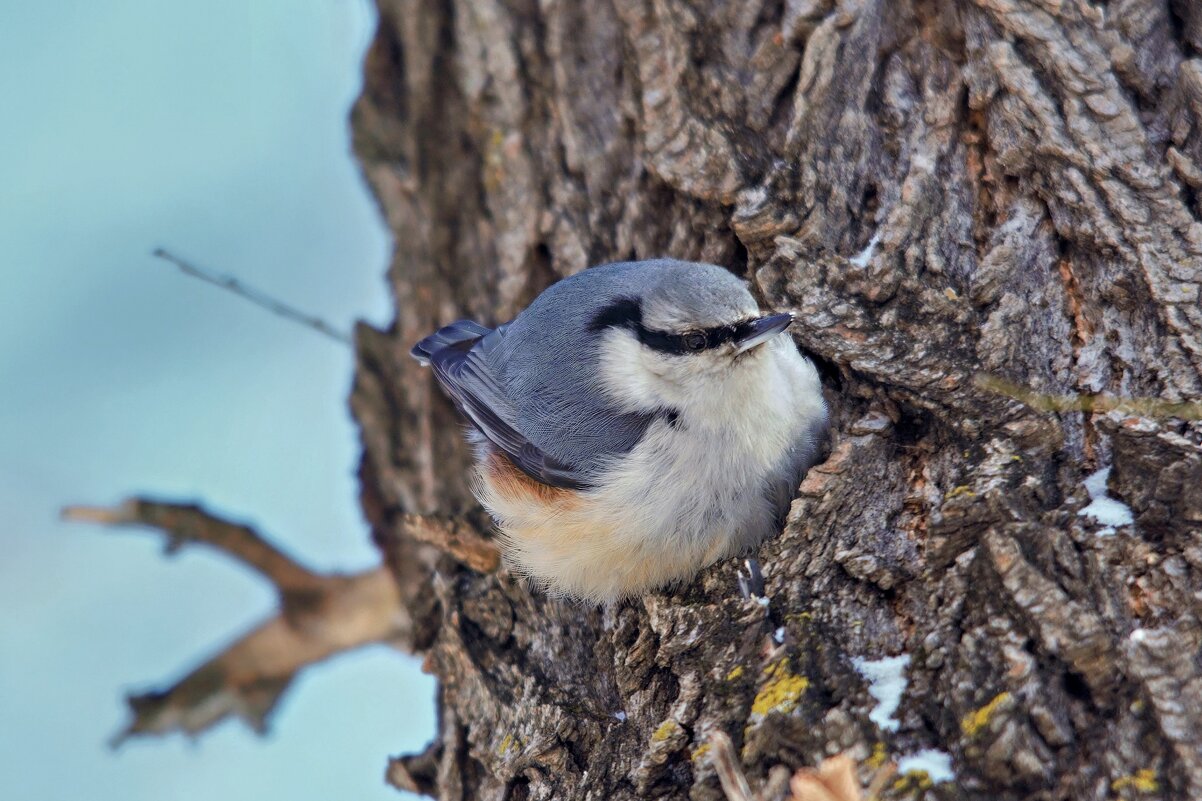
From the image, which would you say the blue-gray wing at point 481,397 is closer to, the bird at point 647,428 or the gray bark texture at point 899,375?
the bird at point 647,428

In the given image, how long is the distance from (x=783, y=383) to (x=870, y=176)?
49cm

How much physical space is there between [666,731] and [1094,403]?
852mm

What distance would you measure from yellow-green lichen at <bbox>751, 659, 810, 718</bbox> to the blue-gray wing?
72 cm

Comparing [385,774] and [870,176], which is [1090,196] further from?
[385,774]

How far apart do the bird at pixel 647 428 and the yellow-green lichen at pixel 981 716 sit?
0.72 metres

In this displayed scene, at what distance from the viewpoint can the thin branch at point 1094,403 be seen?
62.3 inches

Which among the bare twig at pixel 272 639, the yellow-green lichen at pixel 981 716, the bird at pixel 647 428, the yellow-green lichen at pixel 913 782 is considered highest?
the bird at pixel 647 428

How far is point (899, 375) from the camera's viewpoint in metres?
1.97

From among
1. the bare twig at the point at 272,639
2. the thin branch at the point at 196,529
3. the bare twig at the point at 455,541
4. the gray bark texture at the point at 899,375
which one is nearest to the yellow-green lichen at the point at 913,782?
the gray bark texture at the point at 899,375

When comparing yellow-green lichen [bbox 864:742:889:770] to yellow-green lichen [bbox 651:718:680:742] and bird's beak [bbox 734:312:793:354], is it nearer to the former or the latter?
yellow-green lichen [bbox 651:718:680:742]

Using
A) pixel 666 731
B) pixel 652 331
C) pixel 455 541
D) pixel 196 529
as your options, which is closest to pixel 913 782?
pixel 666 731

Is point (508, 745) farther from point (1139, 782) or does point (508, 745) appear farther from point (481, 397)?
point (1139, 782)

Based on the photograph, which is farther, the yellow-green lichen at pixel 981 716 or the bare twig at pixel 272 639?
the bare twig at pixel 272 639

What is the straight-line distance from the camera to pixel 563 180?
2820mm
